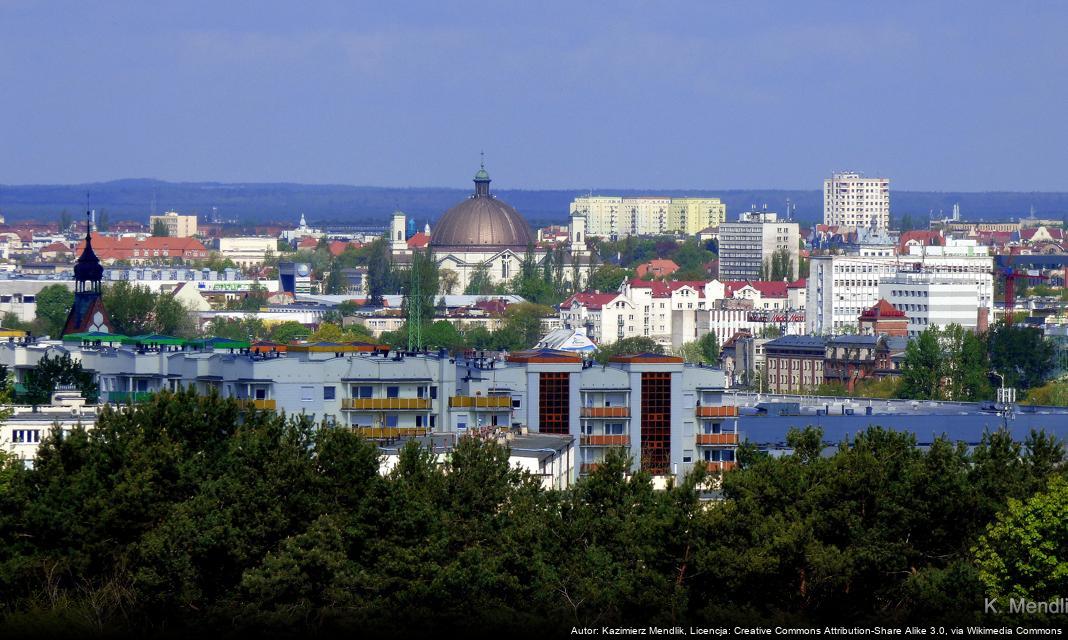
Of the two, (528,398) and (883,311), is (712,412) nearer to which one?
(528,398)

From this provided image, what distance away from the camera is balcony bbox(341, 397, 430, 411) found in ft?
142

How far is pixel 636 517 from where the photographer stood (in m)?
30.0

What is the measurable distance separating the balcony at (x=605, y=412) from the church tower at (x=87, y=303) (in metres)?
23.2

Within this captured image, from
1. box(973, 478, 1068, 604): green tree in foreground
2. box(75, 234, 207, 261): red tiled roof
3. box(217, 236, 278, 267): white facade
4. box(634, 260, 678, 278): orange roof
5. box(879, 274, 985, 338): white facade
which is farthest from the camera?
box(217, 236, 278, 267): white facade

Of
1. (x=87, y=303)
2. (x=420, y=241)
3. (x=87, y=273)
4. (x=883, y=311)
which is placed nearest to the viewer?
(x=87, y=303)

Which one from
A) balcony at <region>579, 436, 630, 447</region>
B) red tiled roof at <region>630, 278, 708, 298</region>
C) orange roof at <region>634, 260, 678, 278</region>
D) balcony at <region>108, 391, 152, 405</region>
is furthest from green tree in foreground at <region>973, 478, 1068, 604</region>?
orange roof at <region>634, 260, 678, 278</region>

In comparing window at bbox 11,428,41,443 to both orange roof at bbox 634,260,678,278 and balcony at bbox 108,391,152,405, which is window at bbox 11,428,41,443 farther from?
orange roof at bbox 634,260,678,278

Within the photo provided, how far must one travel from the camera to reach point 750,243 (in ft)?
507

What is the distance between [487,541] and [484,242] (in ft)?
432

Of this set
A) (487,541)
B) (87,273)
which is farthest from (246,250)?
(487,541)

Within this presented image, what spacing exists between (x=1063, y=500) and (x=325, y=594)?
23.2ft

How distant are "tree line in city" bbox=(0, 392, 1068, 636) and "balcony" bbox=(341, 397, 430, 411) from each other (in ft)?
35.8


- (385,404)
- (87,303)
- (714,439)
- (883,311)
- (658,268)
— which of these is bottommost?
(714,439)

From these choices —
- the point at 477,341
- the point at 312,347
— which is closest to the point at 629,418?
the point at 312,347
